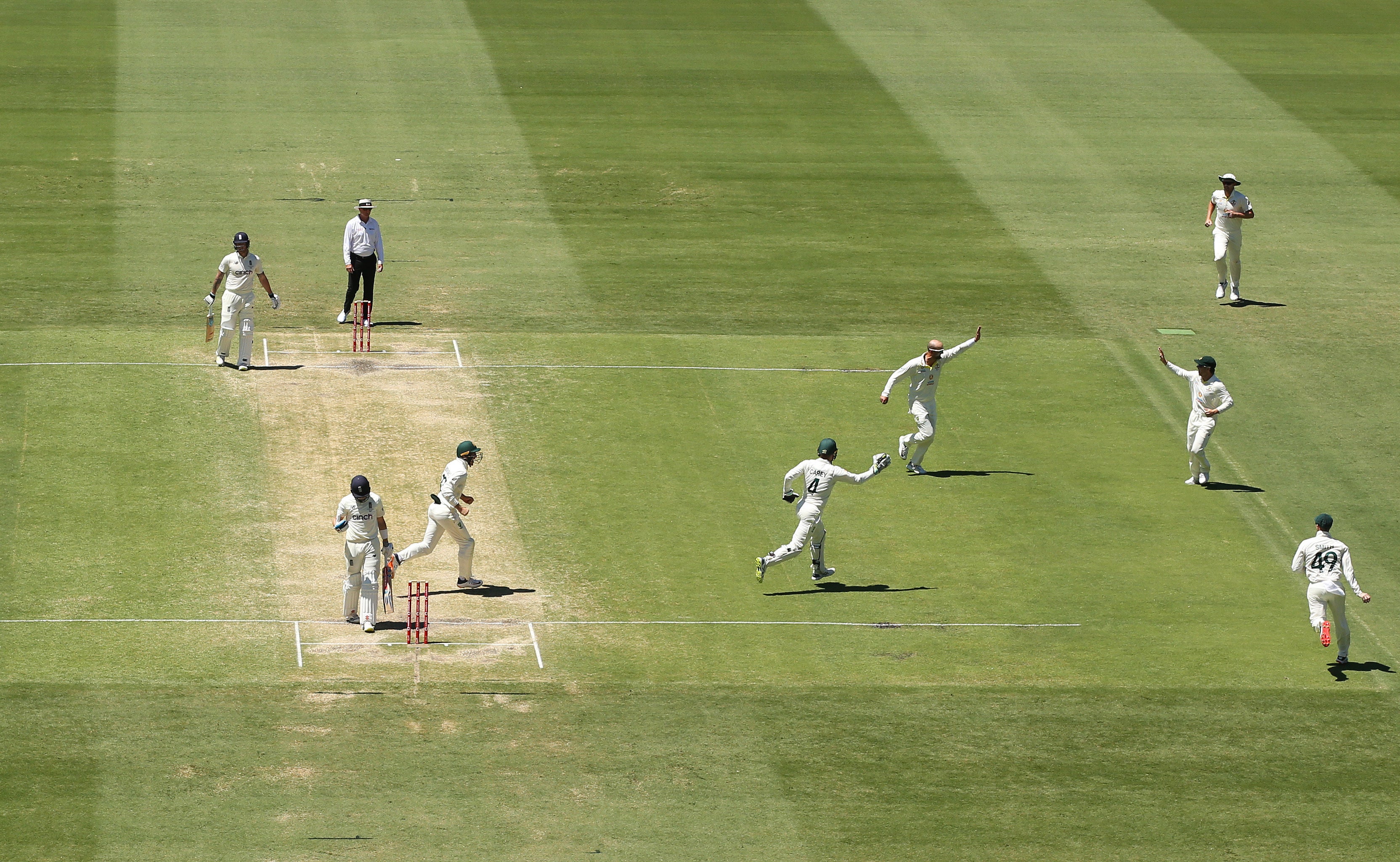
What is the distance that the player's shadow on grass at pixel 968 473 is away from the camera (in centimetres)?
2967

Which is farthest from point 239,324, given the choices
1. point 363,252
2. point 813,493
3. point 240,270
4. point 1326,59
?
point 1326,59

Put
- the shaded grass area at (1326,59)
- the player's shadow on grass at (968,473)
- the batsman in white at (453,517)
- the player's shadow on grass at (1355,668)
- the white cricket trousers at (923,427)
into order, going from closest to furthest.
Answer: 1. the player's shadow on grass at (1355,668)
2. the batsman in white at (453,517)
3. the white cricket trousers at (923,427)
4. the player's shadow on grass at (968,473)
5. the shaded grass area at (1326,59)

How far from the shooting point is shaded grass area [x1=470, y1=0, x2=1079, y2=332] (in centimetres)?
3728

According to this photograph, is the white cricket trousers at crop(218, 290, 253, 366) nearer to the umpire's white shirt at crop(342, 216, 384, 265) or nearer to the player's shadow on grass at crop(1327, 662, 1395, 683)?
the umpire's white shirt at crop(342, 216, 384, 265)

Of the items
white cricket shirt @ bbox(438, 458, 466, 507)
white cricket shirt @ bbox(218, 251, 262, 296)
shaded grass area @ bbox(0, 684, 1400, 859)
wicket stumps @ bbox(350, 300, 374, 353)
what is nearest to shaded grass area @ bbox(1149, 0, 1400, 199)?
wicket stumps @ bbox(350, 300, 374, 353)

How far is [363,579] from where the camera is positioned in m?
23.5

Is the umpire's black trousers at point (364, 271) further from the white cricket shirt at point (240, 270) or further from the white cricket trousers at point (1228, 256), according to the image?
the white cricket trousers at point (1228, 256)

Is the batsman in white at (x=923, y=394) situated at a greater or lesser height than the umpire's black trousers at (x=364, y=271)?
lesser

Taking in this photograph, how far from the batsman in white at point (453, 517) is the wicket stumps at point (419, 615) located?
1.42 ft

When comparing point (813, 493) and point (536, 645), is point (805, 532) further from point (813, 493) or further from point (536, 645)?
point (536, 645)

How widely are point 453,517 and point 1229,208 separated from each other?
721 inches

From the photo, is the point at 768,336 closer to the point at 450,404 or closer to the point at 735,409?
the point at 735,409

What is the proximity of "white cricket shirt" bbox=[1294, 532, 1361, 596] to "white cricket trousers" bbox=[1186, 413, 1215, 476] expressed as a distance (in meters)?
5.41

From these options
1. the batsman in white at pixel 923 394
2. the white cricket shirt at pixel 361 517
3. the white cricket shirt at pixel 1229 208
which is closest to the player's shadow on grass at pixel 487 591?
the white cricket shirt at pixel 361 517
